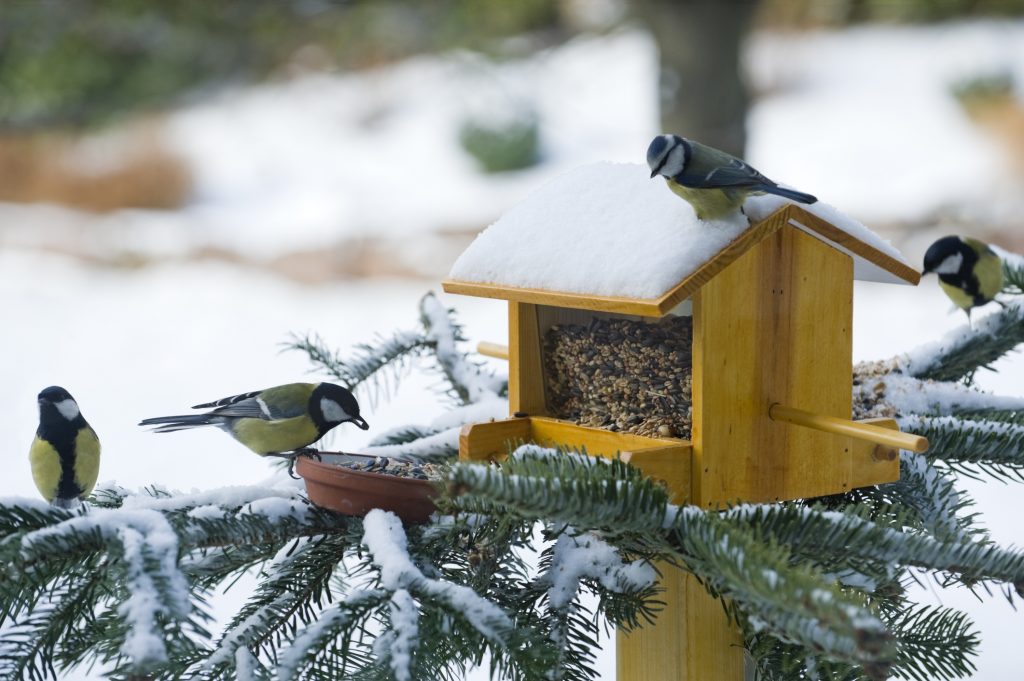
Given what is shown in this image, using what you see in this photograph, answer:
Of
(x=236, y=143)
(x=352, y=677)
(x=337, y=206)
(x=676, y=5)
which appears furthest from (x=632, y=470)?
(x=236, y=143)

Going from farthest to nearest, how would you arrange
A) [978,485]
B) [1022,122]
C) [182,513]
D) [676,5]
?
[1022,122] → [978,485] → [676,5] → [182,513]

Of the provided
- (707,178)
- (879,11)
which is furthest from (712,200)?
(879,11)

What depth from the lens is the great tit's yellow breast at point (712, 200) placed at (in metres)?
1.49

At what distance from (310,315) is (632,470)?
6775mm

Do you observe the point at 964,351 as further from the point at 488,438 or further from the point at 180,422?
the point at 180,422

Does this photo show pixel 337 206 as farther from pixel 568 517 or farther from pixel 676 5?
pixel 568 517

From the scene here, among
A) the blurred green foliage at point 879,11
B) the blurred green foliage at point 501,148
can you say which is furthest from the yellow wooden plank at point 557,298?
the blurred green foliage at point 879,11

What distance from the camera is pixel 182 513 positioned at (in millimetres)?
1412

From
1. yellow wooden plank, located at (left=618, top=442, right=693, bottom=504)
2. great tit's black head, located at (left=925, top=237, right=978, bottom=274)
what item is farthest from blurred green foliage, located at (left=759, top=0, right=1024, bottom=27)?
yellow wooden plank, located at (left=618, top=442, right=693, bottom=504)

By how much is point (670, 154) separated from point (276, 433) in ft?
3.00

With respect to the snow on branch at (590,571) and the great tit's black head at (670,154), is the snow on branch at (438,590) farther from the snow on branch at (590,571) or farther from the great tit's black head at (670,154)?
the great tit's black head at (670,154)

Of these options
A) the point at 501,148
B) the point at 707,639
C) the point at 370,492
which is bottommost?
the point at 707,639

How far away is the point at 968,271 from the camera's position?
228 centimetres

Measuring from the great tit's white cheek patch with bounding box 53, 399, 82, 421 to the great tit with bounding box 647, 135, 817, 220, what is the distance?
95cm
